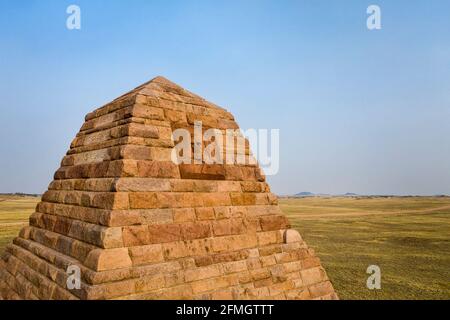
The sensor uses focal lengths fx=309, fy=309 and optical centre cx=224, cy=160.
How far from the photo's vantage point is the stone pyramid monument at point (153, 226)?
5066mm

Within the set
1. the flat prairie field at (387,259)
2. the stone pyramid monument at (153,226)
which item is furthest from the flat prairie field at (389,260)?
the stone pyramid monument at (153,226)

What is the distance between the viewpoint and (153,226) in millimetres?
5438

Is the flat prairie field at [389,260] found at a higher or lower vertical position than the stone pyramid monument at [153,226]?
lower

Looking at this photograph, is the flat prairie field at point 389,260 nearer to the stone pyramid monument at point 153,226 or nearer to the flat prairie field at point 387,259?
the flat prairie field at point 387,259

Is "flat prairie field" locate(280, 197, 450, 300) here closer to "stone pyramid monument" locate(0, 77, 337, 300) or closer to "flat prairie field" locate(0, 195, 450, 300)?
"flat prairie field" locate(0, 195, 450, 300)

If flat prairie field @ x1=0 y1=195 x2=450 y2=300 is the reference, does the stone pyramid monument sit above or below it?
above

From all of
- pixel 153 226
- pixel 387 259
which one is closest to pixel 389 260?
pixel 387 259

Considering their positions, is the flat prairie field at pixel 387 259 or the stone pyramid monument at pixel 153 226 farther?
the flat prairie field at pixel 387 259

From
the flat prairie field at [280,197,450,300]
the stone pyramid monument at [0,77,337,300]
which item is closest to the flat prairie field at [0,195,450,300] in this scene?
the flat prairie field at [280,197,450,300]

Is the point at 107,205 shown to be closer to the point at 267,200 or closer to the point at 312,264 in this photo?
the point at 267,200

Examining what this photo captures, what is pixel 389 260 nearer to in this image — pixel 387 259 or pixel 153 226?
pixel 387 259

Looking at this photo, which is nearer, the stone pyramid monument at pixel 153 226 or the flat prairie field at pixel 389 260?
the stone pyramid monument at pixel 153 226

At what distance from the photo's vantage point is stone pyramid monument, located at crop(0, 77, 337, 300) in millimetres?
5066
